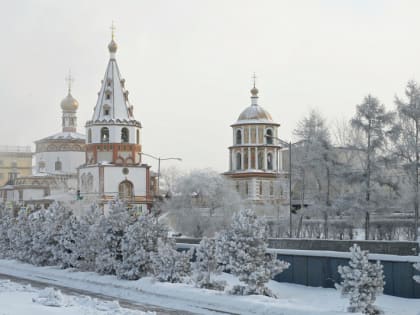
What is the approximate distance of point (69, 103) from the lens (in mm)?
100625

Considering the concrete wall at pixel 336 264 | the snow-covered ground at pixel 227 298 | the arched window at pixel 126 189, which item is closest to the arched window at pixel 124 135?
the arched window at pixel 126 189

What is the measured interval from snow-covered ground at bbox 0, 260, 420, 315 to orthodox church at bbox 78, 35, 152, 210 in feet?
144

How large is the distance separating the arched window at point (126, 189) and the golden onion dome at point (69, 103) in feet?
92.1

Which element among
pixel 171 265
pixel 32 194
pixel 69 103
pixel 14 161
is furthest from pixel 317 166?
pixel 14 161

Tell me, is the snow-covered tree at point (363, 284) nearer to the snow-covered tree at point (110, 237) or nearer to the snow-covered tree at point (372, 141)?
the snow-covered tree at point (110, 237)

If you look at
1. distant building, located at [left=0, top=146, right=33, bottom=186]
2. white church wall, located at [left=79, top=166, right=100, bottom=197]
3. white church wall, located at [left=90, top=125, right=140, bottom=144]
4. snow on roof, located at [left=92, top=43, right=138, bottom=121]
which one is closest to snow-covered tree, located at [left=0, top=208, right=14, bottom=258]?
white church wall, located at [left=79, top=166, right=100, bottom=197]

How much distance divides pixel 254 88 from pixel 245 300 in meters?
59.6

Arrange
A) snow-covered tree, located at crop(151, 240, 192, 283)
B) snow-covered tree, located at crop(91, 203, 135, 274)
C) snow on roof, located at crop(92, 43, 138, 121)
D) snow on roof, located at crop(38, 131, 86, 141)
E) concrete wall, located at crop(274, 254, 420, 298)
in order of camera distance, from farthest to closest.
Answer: snow on roof, located at crop(38, 131, 86, 141) < snow on roof, located at crop(92, 43, 138, 121) < snow-covered tree, located at crop(91, 203, 135, 274) < snow-covered tree, located at crop(151, 240, 192, 283) < concrete wall, located at crop(274, 254, 420, 298)

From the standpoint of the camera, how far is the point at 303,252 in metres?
26.8

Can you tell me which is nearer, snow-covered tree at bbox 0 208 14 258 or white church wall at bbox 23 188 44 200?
snow-covered tree at bbox 0 208 14 258

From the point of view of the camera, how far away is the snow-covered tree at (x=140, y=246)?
2953cm

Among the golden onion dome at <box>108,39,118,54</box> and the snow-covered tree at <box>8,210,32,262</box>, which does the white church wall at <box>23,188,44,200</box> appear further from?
the snow-covered tree at <box>8,210,32,262</box>

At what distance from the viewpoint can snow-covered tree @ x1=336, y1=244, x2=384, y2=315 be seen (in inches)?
786

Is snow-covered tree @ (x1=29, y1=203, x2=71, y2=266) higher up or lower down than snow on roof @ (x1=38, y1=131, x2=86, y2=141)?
lower down
